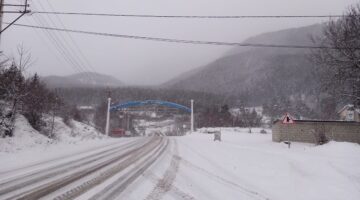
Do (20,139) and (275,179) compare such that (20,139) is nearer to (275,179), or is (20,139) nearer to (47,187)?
(47,187)

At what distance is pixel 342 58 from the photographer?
22.3 meters

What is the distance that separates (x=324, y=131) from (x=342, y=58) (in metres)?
11.2

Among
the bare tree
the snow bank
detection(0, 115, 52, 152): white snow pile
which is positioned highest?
the bare tree

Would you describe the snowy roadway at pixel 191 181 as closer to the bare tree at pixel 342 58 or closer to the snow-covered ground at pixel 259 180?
the snow-covered ground at pixel 259 180

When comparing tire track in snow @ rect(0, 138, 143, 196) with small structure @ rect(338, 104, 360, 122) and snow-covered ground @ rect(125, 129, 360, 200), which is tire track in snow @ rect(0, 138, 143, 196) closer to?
snow-covered ground @ rect(125, 129, 360, 200)

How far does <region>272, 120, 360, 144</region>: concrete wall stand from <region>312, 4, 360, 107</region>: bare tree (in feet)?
26.3

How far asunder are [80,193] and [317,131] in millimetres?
27981

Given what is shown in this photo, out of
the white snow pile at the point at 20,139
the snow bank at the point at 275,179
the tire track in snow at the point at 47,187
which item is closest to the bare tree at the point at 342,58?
the snow bank at the point at 275,179

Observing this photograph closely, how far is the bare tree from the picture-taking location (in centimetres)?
2114

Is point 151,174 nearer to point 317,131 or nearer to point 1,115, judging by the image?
point 1,115

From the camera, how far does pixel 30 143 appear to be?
2047 cm

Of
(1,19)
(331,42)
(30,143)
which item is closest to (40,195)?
(1,19)

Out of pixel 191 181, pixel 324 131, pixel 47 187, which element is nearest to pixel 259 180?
pixel 191 181

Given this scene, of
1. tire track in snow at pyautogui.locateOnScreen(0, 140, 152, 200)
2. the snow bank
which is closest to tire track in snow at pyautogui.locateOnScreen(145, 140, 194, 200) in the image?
the snow bank
